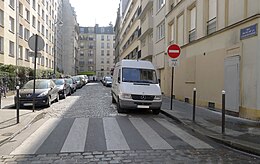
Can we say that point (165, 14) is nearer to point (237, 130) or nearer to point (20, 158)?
point (237, 130)

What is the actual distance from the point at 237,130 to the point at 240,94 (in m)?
2.82

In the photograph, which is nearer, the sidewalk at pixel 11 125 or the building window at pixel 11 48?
the sidewalk at pixel 11 125

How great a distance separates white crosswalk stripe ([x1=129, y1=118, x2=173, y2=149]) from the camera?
21.0ft

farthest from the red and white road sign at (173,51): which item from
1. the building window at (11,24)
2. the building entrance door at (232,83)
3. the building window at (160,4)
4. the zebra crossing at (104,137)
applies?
the building window at (11,24)

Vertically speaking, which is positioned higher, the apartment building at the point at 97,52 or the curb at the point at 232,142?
the apartment building at the point at 97,52

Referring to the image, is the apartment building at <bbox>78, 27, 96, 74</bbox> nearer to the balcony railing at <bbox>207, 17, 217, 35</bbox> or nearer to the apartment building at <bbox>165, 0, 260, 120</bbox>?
the apartment building at <bbox>165, 0, 260, 120</bbox>

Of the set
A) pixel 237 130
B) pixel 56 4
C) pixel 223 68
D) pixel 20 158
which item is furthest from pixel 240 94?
pixel 56 4

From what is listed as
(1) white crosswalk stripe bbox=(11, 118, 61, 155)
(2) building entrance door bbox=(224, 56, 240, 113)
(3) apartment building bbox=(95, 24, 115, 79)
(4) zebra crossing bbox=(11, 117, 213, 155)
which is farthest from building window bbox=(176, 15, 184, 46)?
(3) apartment building bbox=(95, 24, 115, 79)

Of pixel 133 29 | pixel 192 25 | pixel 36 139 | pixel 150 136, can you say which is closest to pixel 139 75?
pixel 150 136

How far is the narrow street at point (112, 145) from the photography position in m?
5.36

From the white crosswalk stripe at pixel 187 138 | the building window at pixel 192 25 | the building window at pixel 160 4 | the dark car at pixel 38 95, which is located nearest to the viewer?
the white crosswalk stripe at pixel 187 138

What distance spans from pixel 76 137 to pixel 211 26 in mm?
9462

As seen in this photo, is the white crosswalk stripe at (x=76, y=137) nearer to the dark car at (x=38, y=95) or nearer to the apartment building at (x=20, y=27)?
the dark car at (x=38, y=95)

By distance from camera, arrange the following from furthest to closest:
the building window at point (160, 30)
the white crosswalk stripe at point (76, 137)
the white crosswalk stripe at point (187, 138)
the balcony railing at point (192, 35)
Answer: the building window at point (160, 30), the balcony railing at point (192, 35), the white crosswalk stripe at point (187, 138), the white crosswalk stripe at point (76, 137)
